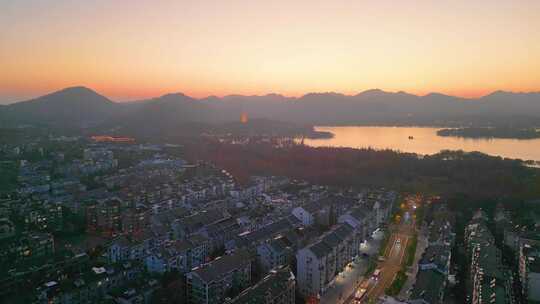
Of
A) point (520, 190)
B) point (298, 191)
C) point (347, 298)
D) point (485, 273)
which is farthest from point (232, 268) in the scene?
point (520, 190)

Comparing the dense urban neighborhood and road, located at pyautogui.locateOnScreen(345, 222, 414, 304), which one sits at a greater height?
the dense urban neighborhood

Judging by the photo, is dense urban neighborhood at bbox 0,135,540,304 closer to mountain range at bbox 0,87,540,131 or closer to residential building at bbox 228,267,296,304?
residential building at bbox 228,267,296,304

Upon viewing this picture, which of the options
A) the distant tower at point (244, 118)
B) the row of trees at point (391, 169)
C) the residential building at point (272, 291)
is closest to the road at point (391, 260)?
the residential building at point (272, 291)

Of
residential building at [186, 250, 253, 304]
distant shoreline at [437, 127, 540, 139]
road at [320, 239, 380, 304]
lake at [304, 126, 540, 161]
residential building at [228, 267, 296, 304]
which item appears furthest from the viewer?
distant shoreline at [437, 127, 540, 139]

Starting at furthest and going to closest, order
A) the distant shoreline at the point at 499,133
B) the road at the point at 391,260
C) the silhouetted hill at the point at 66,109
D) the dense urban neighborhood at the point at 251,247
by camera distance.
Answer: the silhouetted hill at the point at 66,109, the distant shoreline at the point at 499,133, the road at the point at 391,260, the dense urban neighborhood at the point at 251,247

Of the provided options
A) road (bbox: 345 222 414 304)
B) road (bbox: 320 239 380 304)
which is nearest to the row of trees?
road (bbox: 345 222 414 304)

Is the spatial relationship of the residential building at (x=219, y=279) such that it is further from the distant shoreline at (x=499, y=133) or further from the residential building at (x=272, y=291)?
the distant shoreline at (x=499, y=133)

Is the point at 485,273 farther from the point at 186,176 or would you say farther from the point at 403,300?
the point at 186,176

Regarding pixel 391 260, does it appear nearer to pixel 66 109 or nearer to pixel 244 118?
pixel 244 118

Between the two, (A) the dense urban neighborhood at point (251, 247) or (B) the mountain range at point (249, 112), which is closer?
(A) the dense urban neighborhood at point (251, 247)
